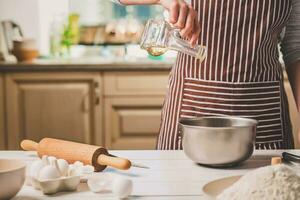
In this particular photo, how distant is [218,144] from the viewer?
1229 mm

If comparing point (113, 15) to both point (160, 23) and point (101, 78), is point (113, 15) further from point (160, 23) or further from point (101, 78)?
point (160, 23)

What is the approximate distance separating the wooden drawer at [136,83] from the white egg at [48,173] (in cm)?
201

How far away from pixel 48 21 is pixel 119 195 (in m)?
2.78

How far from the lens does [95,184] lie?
1.11 m

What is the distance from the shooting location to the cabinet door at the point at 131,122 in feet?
10.3

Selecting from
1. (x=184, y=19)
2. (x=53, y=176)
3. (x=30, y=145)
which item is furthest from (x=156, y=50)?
(x=53, y=176)

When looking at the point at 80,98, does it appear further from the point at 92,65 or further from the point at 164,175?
the point at 164,175

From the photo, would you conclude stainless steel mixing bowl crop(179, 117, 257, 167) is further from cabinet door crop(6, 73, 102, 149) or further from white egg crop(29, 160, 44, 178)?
cabinet door crop(6, 73, 102, 149)

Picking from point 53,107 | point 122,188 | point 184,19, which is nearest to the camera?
point 122,188

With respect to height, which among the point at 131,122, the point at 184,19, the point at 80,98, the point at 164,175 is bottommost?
the point at 131,122

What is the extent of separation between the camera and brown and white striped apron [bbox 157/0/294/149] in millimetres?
1699

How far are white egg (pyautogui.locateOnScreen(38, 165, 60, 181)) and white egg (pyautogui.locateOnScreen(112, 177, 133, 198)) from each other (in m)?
0.12

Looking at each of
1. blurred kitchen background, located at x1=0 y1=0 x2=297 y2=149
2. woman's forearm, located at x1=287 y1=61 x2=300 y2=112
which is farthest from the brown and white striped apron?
blurred kitchen background, located at x1=0 y1=0 x2=297 y2=149

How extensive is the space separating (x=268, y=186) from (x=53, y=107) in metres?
2.47
